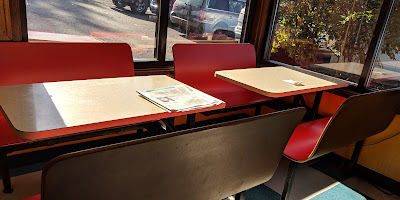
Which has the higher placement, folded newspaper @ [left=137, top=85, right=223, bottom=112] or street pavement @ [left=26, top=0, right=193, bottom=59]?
→ street pavement @ [left=26, top=0, right=193, bottom=59]

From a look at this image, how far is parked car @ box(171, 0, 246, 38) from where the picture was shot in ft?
9.82

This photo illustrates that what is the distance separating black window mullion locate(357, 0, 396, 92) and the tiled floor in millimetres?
831

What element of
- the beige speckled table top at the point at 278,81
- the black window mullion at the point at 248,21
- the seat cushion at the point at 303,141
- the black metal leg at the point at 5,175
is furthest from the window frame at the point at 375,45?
the black metal leg at the point at 5,175

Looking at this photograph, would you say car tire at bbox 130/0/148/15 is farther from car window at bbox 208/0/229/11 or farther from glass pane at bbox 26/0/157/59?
car window at bbox 208/0/229/11

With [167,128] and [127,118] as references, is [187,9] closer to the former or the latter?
[167,128]

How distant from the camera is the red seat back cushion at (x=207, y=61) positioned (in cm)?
267

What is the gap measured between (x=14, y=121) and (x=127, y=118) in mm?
457

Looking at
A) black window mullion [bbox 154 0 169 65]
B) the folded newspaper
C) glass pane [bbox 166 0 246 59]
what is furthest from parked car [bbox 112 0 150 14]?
the folded newspaper

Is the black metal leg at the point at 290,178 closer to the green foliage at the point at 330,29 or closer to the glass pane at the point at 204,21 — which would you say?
the green foliage at the point at 330,29

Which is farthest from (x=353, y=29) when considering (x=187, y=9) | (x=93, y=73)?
(x=93, y=73)

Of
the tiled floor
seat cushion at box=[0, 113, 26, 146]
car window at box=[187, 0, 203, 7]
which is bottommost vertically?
the tiled floor

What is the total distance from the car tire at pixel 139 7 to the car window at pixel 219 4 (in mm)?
736

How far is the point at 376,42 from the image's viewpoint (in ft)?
8.55

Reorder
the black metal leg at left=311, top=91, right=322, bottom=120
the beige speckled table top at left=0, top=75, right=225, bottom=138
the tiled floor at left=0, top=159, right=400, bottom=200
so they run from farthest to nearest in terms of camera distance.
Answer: the black metal leg at left=311, top=91, right=322, bottom=120 < the tiled floor at left=0, top=159, right=400, bottom=200 < the beige speckled table top at left=0, top=75, right=225, bottom=138
